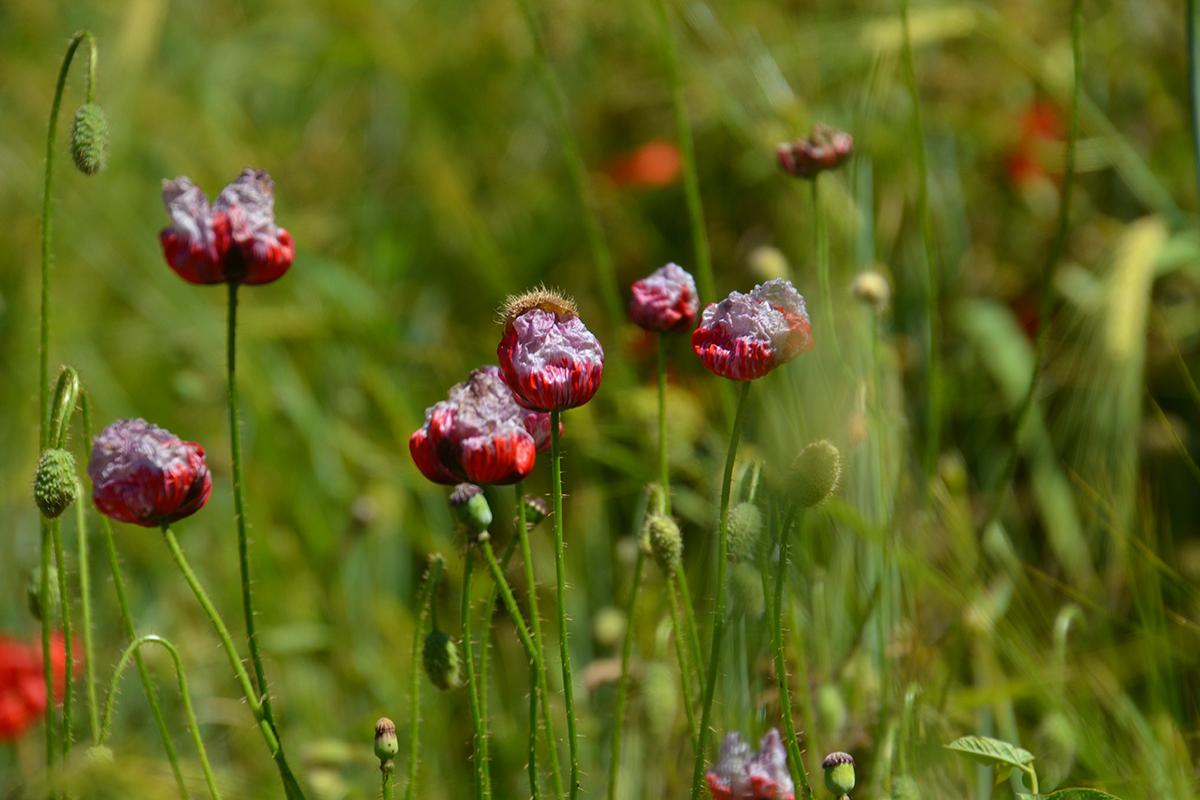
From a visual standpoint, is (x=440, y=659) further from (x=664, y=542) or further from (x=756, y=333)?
(x=756, y=333)

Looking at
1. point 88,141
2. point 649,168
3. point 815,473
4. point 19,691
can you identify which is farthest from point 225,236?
point 649,168

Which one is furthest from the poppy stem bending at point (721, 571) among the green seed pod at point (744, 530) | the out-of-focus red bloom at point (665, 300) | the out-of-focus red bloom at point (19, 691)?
the out-of-focus red bloom at point (19, 691)

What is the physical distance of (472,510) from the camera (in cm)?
75

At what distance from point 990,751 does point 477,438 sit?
313mm

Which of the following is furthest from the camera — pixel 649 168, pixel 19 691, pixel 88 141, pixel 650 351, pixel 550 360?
pixel 649 168

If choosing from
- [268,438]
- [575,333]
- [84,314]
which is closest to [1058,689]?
[575,333]

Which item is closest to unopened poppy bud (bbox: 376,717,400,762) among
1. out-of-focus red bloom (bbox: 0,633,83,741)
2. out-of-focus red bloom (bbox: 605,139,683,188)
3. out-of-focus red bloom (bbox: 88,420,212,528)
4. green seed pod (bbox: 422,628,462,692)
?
green seed pod (bbox: 422,628,462,692)

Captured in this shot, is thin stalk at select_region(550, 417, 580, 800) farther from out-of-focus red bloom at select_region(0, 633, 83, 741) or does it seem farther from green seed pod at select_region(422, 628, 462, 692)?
out-of-focus red bloom at select_region(0, 633, 83, 741)

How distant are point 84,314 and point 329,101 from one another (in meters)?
0.67

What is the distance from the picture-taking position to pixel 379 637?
1700mm

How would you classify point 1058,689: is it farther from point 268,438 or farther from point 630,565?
point 268,438

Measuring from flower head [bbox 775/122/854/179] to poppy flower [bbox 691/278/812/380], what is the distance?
0.35 m

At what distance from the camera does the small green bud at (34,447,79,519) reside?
74 centimetres

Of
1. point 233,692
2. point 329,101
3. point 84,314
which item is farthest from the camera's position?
point 329,101
